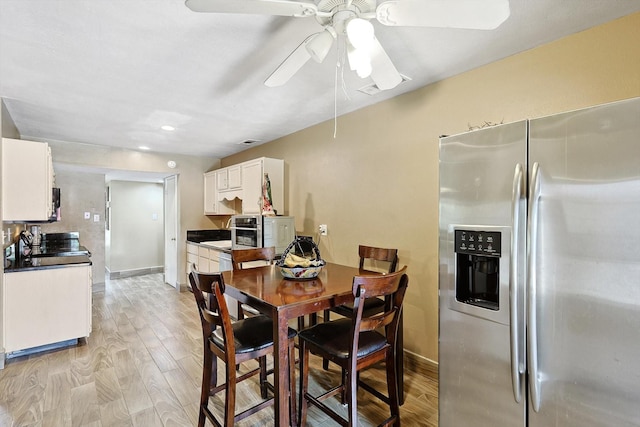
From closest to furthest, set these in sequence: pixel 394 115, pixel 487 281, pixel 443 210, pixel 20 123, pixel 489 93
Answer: pixel 487 281
pixel 443 210
pixel 489 93
pixel 394 115
pixel 20 123

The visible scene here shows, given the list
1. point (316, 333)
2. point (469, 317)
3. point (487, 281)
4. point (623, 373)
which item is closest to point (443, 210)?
point (487, 281)

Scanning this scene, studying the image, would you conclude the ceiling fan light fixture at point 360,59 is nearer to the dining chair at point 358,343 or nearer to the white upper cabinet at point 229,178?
the dining chair at point 358,343

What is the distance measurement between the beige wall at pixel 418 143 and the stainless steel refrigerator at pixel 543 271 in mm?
931

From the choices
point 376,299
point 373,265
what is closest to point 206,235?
point 373,265

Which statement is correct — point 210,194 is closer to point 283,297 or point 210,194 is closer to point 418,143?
point 418,143

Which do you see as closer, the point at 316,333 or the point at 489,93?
the point at 316,333

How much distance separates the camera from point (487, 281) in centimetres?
148

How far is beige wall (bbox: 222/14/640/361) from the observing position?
5.87 ft

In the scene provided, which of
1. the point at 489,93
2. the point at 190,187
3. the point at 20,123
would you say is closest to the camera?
the point at 489,93

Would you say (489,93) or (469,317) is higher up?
(489,93)

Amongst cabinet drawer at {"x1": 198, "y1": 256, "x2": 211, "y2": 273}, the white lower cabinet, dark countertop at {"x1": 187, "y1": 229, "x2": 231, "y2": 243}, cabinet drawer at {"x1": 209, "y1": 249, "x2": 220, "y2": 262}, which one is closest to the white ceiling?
the white lower cabinet

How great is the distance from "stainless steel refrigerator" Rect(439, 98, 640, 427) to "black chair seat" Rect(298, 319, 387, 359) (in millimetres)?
376

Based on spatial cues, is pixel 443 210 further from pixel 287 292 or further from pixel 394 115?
pixel 394 115

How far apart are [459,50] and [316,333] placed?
6.63 feet
